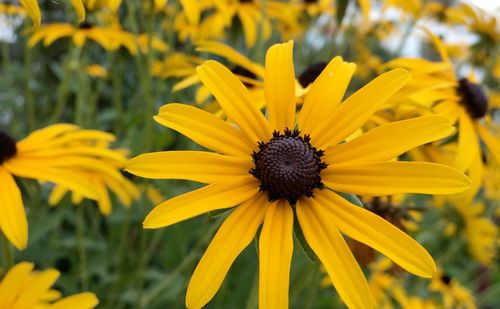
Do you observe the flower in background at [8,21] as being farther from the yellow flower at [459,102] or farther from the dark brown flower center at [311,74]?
the yellow flower at [459,102]

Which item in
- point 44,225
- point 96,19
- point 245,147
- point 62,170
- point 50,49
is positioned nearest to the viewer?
point 245,147

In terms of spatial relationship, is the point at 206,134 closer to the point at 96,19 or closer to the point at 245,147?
the point at 245,147

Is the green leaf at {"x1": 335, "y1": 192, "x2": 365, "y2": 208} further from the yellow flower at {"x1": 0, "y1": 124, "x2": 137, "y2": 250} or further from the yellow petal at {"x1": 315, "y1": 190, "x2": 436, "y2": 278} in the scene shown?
the yellow flower at {"x1": 0, "y1": 124, "x2": 137, "y2": 250}

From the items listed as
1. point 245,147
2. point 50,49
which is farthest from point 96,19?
point 245,147

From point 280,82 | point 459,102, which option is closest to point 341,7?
point 459,102

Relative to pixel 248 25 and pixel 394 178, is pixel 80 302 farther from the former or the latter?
pixel 248 25
